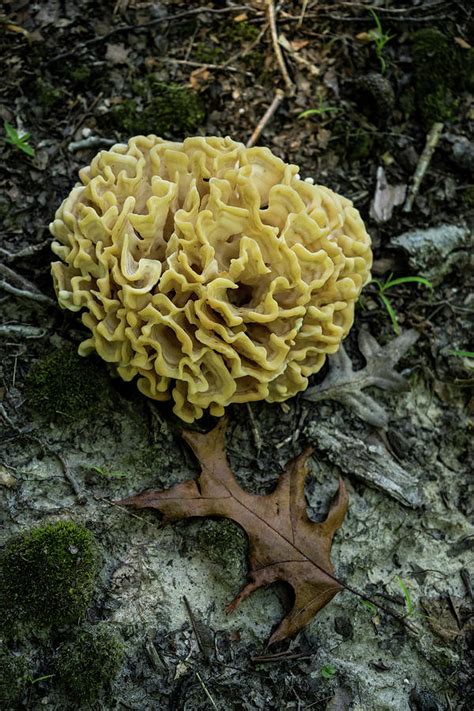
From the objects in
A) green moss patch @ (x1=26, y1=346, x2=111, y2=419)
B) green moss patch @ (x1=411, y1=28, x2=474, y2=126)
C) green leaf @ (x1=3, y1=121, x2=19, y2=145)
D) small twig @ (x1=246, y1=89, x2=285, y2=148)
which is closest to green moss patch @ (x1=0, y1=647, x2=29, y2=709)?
green moss patch @ (x1=26, y1=346, x2=111, y2=419)

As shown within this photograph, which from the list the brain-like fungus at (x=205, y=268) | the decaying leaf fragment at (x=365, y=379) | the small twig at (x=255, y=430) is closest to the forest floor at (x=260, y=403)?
the small twig at (x=255, y=430)

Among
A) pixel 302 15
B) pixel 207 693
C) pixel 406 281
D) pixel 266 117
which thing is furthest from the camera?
pixel 302 15

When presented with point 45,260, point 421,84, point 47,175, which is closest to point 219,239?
point 45,260

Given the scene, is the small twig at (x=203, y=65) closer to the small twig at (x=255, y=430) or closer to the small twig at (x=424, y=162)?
the small twig at (x=424, y=162)

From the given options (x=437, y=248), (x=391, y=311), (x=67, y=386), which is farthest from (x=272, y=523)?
(x=437, y=248)

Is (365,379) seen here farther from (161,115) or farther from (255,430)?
(161,115)

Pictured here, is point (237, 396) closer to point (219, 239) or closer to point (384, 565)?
point (219, 239)
